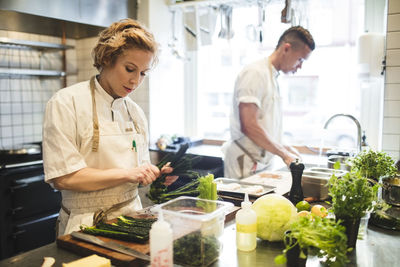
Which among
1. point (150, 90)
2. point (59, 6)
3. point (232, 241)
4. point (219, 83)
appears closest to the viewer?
point (232, 241)

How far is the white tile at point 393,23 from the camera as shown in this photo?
8.37ft

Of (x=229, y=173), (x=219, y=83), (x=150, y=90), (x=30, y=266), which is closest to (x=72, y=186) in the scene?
(x=30, y=266)

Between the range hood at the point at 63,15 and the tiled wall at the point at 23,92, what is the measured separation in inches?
7.7

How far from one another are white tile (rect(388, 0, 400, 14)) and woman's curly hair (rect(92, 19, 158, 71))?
183 cm

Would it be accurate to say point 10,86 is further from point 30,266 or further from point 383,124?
point 383,124

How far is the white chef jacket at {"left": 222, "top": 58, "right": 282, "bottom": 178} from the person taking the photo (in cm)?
258

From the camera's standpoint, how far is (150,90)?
355 centimetres

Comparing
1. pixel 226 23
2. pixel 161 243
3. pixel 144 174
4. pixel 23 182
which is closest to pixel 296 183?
pixel 144 174

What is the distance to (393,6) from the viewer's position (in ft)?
8.38

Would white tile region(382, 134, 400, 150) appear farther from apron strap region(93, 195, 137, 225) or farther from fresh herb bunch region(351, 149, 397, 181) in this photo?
apron strap region(93, 195, 137, 225)

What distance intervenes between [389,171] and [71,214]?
137 centimetres

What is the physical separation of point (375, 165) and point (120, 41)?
120 centimetres

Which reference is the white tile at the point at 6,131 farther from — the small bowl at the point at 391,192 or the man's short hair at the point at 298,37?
the small bowl at the point at 391,192

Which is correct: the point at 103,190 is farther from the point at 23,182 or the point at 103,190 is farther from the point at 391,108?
the point at 391,108
